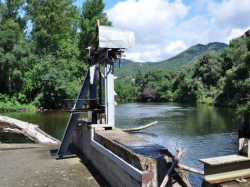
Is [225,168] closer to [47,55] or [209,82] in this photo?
[47,55]

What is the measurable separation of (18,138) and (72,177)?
10.1 m

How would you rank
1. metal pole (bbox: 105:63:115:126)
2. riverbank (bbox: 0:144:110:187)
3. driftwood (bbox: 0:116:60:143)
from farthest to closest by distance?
driftwood (bbox: 0:116:60:143), metal pole (bbox: 105:63:115:126), riverbank (bbox: 0:144:110:187)

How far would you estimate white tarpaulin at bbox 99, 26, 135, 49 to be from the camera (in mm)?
8367

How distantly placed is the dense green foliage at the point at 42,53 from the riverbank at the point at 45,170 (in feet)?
93.0

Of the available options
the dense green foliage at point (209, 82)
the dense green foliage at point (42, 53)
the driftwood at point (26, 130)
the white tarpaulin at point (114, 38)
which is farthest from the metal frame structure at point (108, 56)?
the dense green foliage at point (42, 53)

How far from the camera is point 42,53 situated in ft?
137

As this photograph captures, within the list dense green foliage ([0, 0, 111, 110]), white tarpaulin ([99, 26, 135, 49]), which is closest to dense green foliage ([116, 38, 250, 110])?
white tarpaulin ([99, 26, 135, 49])

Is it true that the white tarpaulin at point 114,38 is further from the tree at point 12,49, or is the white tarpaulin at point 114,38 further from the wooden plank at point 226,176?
the tree at point 12,49

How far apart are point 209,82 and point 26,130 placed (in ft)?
161

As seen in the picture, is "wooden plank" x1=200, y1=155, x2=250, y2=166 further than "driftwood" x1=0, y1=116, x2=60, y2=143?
No

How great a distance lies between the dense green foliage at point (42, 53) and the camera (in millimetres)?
38031

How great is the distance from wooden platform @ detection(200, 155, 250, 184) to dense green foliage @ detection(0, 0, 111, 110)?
34.6m

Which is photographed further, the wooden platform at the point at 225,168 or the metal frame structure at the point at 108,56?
the metal frame structure at the point at 108,56

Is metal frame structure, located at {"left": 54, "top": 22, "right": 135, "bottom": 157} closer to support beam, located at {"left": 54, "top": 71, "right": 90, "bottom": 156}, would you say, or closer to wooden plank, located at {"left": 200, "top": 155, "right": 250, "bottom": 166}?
support beam, located at {"left": 54, "top": 71, "right": 90, "bottom": 156}
